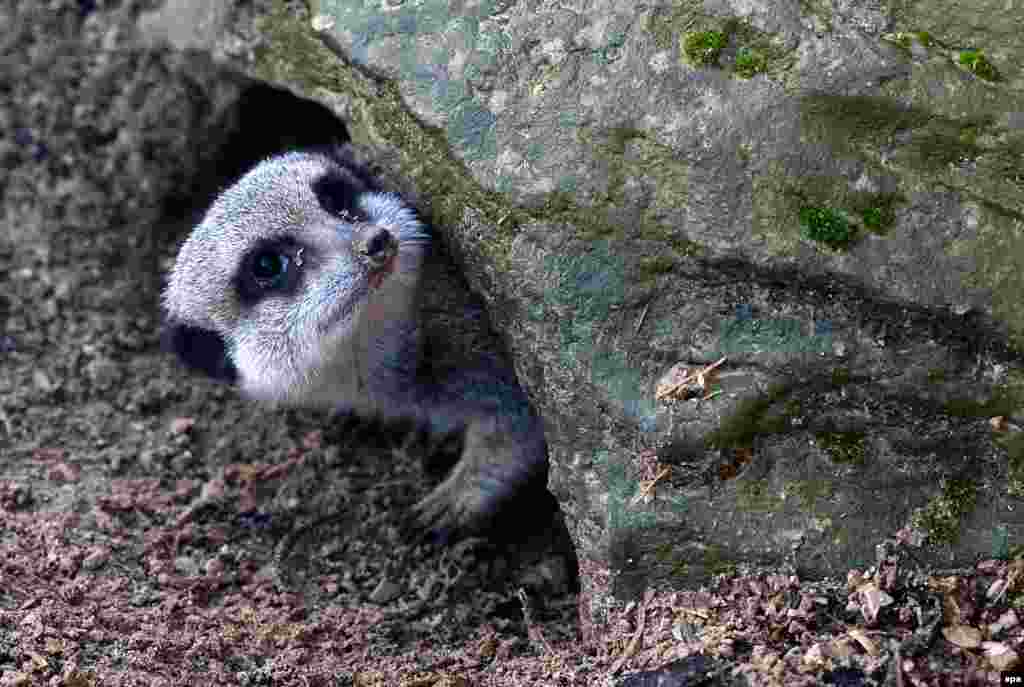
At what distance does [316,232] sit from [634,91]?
4.46 feet

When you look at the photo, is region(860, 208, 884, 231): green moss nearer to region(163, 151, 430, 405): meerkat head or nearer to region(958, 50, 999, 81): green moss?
region(958, 50, 999, 81): green moss

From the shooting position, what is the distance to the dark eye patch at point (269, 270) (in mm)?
4137

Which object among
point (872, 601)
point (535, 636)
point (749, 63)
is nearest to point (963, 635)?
point (872, 601)

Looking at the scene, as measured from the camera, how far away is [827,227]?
10.1 feet

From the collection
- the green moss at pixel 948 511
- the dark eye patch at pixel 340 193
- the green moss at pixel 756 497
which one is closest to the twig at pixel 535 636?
the green moss at pixel 756 497

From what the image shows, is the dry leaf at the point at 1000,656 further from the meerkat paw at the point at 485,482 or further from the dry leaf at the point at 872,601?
the meerkat paw at the point at 485,482

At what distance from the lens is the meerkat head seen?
4039 mm

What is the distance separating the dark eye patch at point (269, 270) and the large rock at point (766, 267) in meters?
0.88

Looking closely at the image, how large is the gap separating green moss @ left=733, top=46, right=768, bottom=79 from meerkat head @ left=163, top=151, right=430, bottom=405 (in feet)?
4.18

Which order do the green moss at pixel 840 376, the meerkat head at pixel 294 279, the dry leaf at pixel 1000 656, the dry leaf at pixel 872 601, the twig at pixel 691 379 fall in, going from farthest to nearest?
the meerkat head at pixel 294 279 → the twig at pixel 691 379 → the green moss at pixel 840 376 → the dry leaf at pixel 872 601 → the dry leaf at pixel 1000 656

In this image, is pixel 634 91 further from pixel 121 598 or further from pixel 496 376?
pixel 121 598

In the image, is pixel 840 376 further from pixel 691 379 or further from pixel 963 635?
pixel 963 635

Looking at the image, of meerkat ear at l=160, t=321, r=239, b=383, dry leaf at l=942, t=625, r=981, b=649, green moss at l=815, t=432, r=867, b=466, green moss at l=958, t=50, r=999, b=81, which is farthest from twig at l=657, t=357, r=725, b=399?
meerkat ear at l=160, t=321, r=239, b=383

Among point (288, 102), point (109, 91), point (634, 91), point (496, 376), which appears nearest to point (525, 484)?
point (496, 376)
